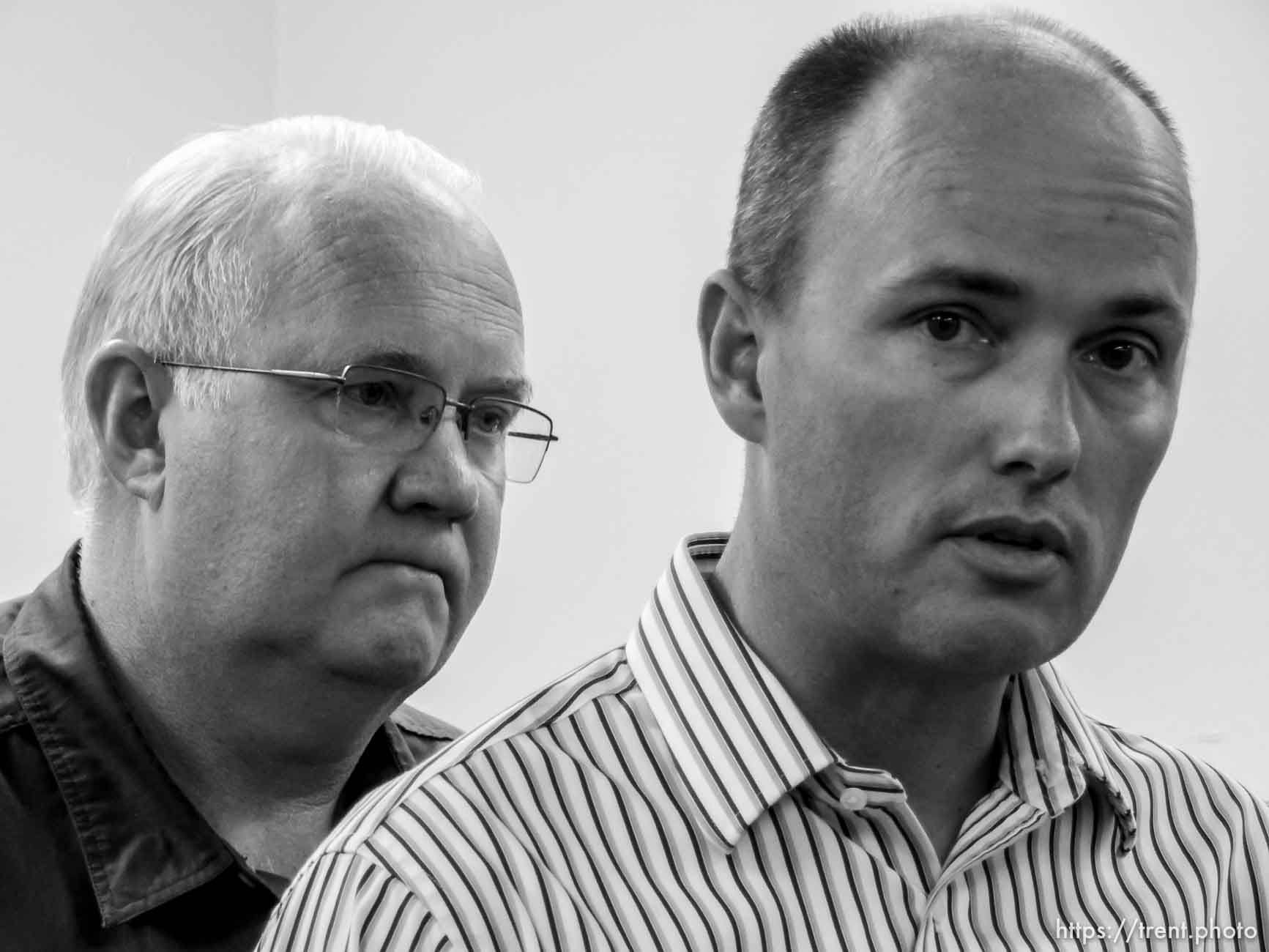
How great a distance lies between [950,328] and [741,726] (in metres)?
0.31

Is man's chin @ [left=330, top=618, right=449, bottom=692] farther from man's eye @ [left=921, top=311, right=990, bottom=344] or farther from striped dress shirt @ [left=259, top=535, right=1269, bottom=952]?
man's eye @ [left=921, top=311, right=990, bottom=344]

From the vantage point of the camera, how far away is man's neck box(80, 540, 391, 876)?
1.87m

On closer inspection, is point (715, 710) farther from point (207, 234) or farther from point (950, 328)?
point (207, 234)

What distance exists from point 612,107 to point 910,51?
7.49 feet

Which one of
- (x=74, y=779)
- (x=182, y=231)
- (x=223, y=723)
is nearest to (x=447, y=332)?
(x=182, y=231)

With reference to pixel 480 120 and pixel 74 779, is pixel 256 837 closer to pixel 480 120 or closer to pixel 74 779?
pixel 74 779

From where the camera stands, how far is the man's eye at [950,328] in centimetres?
118

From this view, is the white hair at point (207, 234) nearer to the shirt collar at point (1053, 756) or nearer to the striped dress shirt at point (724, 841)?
the striped dress shirt at point (724, 841)

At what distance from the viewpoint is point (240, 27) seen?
3855mm

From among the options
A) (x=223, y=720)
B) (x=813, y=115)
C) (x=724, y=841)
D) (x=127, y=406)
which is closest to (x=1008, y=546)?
(x=724, y=841)

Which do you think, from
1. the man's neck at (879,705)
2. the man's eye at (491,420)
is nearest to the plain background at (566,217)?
the man's eye at (491,420)

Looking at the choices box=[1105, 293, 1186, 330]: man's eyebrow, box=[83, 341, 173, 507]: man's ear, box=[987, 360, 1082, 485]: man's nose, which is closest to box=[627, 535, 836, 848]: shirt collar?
box=[987, 360, 1082, 485]: man's nose

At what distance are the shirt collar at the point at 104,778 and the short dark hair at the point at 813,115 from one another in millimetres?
884

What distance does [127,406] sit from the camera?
6.37ft
